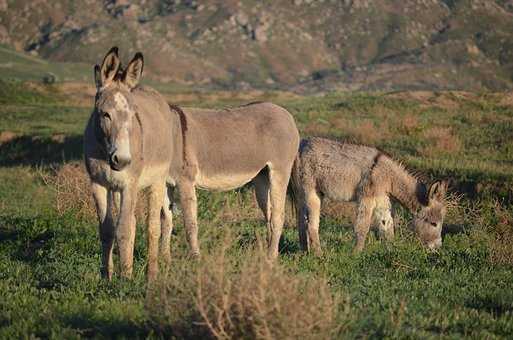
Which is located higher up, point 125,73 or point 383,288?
point 125,73

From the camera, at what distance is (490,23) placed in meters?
194

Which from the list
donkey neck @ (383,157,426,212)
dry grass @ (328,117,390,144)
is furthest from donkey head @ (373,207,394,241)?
dry grass @ (328,117,390,144)

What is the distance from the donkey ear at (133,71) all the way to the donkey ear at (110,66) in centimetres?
13

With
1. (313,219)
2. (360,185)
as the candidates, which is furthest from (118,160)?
(360,185)

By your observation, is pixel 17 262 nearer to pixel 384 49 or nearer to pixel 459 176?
pixel 459 176

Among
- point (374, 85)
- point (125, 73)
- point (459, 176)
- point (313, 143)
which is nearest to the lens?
point (125, 73)

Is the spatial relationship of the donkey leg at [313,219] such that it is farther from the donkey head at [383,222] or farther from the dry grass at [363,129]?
the dry grass at [363,129]

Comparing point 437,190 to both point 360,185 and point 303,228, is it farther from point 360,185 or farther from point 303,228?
point 303,228

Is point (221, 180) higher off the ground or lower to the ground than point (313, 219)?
higher

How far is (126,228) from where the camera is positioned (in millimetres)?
7328

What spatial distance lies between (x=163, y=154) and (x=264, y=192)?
315cm

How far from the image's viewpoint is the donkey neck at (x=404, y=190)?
39.2ft

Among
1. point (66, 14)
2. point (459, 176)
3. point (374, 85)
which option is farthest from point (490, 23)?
point (459, 176)

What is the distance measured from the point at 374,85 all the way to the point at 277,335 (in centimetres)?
13960
